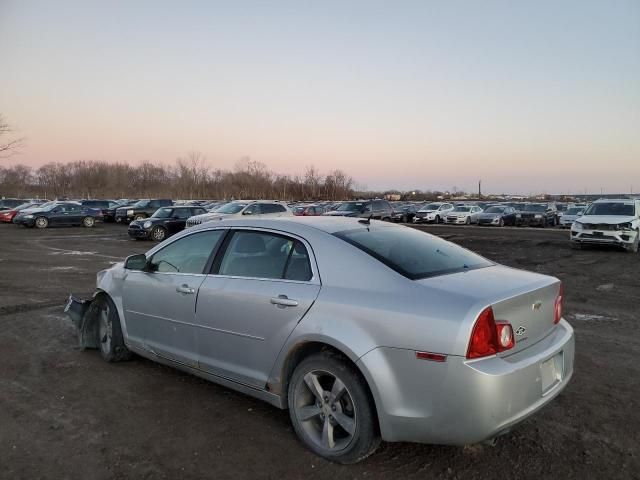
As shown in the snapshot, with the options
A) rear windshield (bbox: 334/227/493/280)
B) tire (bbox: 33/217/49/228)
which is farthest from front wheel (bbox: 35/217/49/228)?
rear windshield (bbox: 334/227/493/280)

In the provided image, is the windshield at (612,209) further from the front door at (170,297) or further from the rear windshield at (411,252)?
the front door at (170,297)

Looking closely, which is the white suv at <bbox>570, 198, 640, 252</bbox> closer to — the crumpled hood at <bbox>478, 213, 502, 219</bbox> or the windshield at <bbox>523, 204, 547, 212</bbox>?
the crumpled hood at <bbox>478, 213, 502, 219</bbox>

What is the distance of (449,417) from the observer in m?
2.78

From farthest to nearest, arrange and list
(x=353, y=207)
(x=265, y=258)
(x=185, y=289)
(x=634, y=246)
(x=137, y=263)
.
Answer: (x=353, y=207) → (x=634, y=246) → (x=137, y=263) → (x=185, y=289) → (x=265, y=258)

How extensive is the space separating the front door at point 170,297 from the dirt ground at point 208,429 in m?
0.41

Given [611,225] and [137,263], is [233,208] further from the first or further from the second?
[137,263]

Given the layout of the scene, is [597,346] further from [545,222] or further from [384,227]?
[545,222]

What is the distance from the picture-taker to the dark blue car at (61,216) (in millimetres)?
29217

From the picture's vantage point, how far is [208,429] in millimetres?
3674

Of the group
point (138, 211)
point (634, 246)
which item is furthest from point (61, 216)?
point (634, 246)

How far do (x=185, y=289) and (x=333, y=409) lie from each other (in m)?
1.73

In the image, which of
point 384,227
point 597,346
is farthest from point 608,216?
point 384,227

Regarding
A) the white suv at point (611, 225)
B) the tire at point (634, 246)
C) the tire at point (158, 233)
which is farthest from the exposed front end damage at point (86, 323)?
the tire at point (158, 233)

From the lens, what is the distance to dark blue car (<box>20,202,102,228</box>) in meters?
29.2
